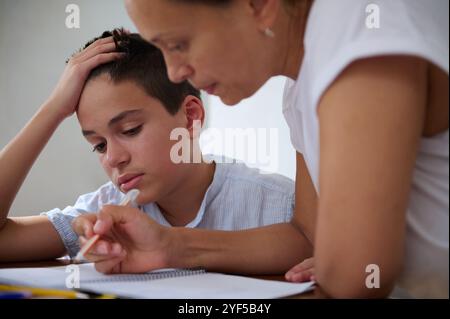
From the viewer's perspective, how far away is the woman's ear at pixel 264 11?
25.6 inches

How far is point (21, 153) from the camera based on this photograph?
1.02 m

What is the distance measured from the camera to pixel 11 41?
1.64 metres

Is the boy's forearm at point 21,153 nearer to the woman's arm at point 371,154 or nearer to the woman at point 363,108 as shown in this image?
the woman at point 363,108

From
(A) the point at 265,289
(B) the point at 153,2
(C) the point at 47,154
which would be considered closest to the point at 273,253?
(A) the point at 265,289

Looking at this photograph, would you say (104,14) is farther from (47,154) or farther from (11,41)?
(47,154)

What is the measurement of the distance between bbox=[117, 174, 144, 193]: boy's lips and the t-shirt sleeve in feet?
0.40

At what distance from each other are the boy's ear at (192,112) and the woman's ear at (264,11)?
1.63ft

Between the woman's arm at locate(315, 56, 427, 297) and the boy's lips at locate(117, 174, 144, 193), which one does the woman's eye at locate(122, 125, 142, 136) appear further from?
the woman's arm at locate(315, 56, 427, 297)

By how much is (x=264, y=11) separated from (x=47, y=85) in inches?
45.3

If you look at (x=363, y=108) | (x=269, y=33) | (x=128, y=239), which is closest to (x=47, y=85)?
(x=128, y=239)

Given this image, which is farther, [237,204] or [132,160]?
[237,204]

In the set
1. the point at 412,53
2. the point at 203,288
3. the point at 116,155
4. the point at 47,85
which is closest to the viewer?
the point at 412,53

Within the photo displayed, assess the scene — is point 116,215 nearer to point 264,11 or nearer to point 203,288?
point 203,288
